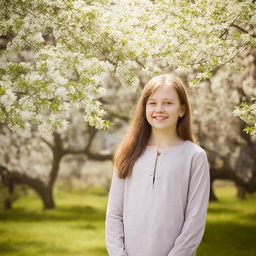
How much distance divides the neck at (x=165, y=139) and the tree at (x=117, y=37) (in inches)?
35.4

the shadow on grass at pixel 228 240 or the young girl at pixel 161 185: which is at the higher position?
the young girl at pixel 161 185

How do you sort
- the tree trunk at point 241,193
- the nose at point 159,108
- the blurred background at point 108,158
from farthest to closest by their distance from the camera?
the tree trunk at point 241,193
the blurred background at point 108,158
the nose at point 159,108

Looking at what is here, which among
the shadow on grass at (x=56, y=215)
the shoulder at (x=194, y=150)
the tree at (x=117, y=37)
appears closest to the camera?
the shoulder at (x=194, y=150)

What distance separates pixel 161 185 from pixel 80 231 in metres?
8.87

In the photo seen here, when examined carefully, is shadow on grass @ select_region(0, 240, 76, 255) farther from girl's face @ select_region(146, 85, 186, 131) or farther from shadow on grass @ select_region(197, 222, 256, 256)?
girl's face @ select_region(146, 85, 186, 131)

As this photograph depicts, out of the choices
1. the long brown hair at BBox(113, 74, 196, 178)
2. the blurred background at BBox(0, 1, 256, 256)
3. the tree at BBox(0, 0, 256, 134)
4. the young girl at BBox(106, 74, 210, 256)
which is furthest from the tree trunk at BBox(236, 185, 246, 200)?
the young girl at BBox(106, 74, 210, 256)

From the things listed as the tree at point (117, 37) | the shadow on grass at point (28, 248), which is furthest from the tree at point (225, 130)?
the tree at point (117, 37)

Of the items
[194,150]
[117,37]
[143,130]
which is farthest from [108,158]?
[194,150]

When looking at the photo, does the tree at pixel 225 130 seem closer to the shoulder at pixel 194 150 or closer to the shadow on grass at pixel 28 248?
the shadow on grass at pixel 28 248

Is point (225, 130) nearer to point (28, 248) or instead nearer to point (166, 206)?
point (28, 248)

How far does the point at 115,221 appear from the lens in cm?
322

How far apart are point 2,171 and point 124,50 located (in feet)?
35.6

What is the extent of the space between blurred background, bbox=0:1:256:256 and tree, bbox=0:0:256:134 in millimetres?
3641

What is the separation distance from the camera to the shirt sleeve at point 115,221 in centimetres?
313
